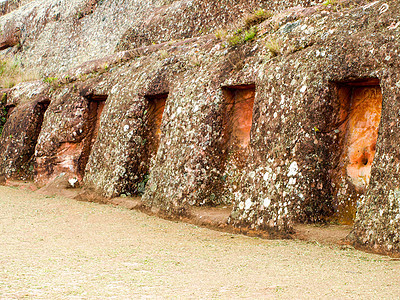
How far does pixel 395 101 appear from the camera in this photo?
494 centimetres

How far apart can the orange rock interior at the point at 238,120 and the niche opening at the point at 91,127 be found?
4470mm

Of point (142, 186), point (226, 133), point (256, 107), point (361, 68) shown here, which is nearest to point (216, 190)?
point (226, 133)

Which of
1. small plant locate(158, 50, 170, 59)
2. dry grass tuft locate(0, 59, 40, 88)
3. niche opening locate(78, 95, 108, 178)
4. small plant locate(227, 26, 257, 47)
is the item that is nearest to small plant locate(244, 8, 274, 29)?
small plant locate(227, 26, 257, 47)

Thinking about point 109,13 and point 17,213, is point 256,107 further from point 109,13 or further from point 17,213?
point 109,13

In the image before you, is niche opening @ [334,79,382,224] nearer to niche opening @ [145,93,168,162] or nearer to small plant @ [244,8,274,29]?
small plant @ [244,8,274,29]

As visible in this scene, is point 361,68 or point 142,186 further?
point 142,186

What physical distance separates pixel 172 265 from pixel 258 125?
9.47ft

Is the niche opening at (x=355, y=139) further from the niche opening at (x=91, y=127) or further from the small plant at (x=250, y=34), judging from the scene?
the niche opening at (x=91, y=127)

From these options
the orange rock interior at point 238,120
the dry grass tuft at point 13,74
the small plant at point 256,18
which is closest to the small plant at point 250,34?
the small plant at point 256,18

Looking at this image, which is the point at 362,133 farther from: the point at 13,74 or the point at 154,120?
the point at 13,74

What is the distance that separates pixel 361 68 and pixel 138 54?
6760 mm

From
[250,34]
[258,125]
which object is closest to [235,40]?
[250,34]

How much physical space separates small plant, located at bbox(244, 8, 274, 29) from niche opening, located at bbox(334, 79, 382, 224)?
2.80m

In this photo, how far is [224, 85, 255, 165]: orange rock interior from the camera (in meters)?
7.66
